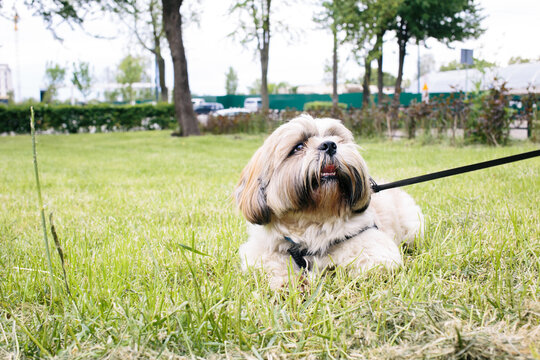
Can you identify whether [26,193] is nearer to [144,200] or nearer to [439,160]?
[144,200]

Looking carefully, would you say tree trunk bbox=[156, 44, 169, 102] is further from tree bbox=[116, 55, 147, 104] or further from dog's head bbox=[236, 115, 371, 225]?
dog's head bbox=[236, 115, 371, 225]

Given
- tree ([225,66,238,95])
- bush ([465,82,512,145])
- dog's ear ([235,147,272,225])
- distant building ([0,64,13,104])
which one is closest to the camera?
dog's ear ([235,147,272,225])

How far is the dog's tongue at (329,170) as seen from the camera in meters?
2.57

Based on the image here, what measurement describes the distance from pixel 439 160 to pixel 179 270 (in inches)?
289

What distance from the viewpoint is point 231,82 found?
307ft

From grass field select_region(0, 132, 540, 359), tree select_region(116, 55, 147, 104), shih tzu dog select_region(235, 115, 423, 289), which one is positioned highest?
tree select_region(116, 55, 147, 104)

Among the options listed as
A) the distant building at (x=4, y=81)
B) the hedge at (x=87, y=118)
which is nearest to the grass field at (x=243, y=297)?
the hedge at (x=87, y=118)

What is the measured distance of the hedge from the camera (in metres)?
26.2

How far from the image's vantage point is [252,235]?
2.99m

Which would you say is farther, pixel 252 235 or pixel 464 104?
pixel 464 104

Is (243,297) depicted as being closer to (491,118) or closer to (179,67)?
(491,118)

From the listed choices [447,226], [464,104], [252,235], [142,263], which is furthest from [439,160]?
[142,263]

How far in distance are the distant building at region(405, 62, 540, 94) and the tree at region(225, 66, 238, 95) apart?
38119 millimetres

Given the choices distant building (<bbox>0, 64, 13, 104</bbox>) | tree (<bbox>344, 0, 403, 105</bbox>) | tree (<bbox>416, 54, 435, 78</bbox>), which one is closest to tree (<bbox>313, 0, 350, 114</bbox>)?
tree (<bbox>344, 0, 403, 105</bbox>)
